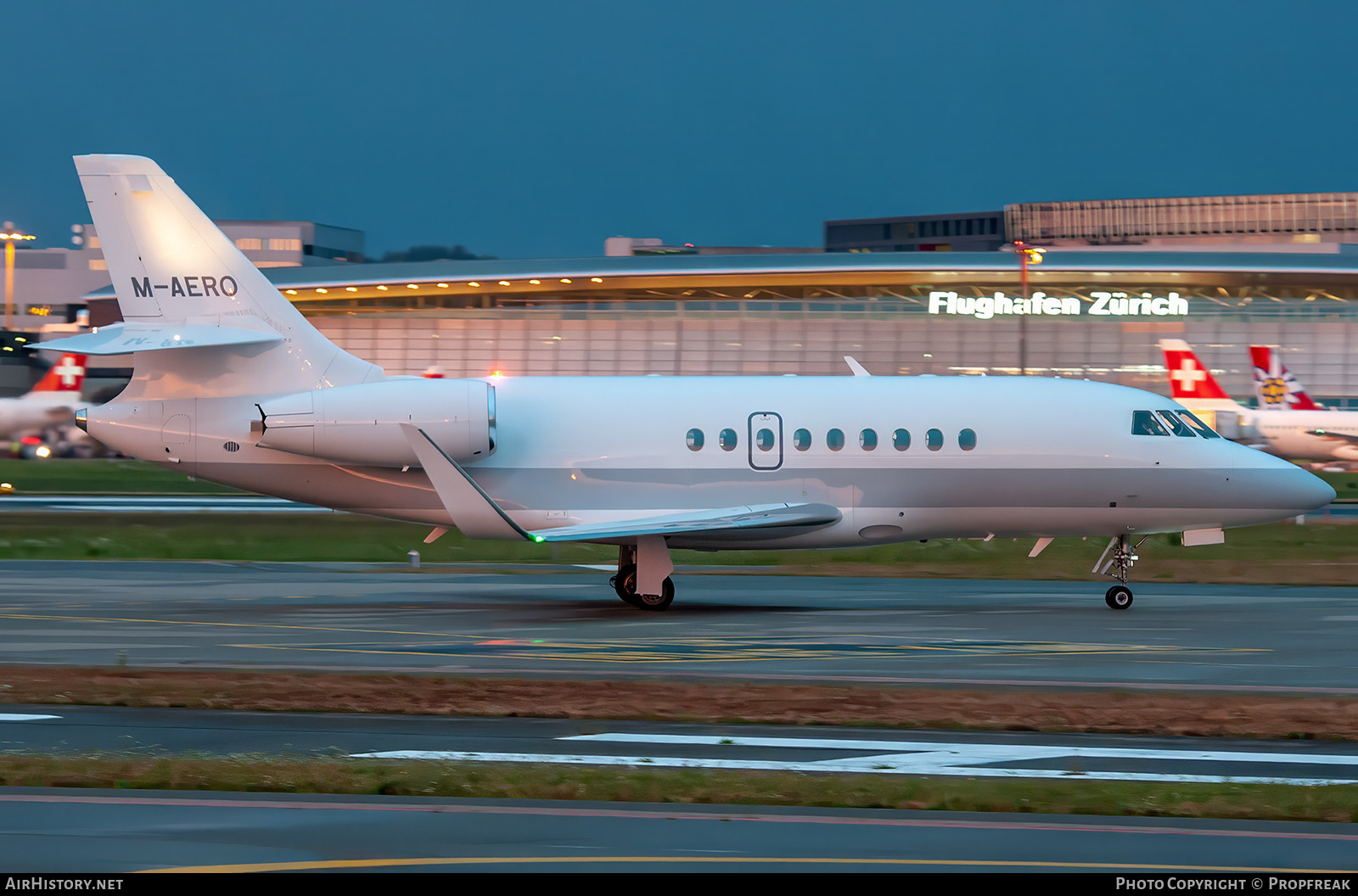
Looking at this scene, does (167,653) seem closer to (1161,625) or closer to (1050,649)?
(1050,649)

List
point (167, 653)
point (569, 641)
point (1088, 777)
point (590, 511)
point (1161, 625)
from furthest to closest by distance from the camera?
1. point (590, 511)
2. point (1161, 625)
3. point (569, 641)
4. point (167, 653)
5. point (1088, 777)

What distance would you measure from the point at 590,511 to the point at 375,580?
570 cm

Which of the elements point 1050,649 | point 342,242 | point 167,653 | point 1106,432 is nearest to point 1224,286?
point 1106,432

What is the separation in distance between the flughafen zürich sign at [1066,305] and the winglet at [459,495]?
202ft

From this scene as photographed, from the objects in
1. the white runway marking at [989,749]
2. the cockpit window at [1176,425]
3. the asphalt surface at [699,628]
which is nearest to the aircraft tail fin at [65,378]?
the asphalt surface at [699,628]

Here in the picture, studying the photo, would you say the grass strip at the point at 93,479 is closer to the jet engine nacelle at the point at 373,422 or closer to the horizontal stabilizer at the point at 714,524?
the jet engine nacelle at the point at 373,422

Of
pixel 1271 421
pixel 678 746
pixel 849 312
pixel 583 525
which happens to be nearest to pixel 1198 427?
pixel 583 525

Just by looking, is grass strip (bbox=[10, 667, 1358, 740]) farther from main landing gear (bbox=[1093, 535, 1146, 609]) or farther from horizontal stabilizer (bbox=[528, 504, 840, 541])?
main landing gear (bbox=[1093, 535, 1146, 609])

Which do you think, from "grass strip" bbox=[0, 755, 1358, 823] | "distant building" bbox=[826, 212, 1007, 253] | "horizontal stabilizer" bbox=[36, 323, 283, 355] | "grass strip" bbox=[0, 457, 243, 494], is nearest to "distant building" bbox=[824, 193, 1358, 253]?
"distant building" bbox=[826, 212, 1007, 253]

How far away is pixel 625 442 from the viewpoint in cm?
2233

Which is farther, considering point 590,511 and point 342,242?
point 342,242

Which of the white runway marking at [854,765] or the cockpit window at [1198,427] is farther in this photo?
the cockpit window at [1198,427]

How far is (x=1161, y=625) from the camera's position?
19562 millimetres

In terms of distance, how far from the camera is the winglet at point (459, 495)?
2042 centimetres
